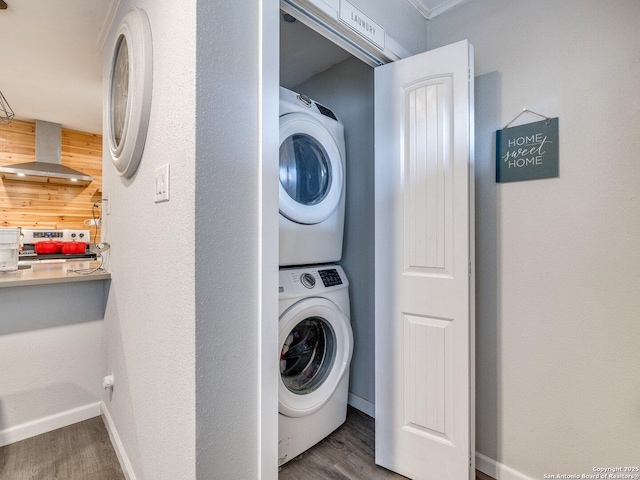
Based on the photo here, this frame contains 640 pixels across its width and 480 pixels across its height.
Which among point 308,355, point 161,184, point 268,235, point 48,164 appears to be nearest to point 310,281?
point 308,355

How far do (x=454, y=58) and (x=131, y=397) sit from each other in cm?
204

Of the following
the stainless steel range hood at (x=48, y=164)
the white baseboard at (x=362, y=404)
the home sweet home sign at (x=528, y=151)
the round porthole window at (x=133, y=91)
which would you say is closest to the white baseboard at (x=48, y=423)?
the round porthole window at (x=133, y=91)

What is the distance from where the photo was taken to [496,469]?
1.50 metres

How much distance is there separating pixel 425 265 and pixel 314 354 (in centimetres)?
81

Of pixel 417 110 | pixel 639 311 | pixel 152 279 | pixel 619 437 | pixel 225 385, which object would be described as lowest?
pixel 619 437

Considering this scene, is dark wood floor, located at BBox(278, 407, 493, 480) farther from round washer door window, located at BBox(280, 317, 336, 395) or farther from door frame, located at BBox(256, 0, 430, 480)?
door frame, located at BBox(256, 0, 430, 480)

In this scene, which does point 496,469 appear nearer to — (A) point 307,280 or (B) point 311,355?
(B) point 311,355

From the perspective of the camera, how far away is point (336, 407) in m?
1.79

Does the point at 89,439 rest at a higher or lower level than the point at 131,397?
lower

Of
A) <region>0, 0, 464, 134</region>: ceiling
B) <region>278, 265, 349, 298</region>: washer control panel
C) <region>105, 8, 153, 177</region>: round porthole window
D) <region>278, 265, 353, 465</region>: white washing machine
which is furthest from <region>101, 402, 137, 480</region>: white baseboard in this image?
<region>0, 0, 464, 134</region>: ceiling

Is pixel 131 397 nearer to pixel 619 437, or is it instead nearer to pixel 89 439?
pixel 89 439

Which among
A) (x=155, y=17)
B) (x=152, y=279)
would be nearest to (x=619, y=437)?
(x=152, y=279)

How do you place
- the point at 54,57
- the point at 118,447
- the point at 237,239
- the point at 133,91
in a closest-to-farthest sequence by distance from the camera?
the point at 237,239, the point at 133,91, the point at 118,447, the point at 54,57

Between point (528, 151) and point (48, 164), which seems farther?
point (48, 164)
